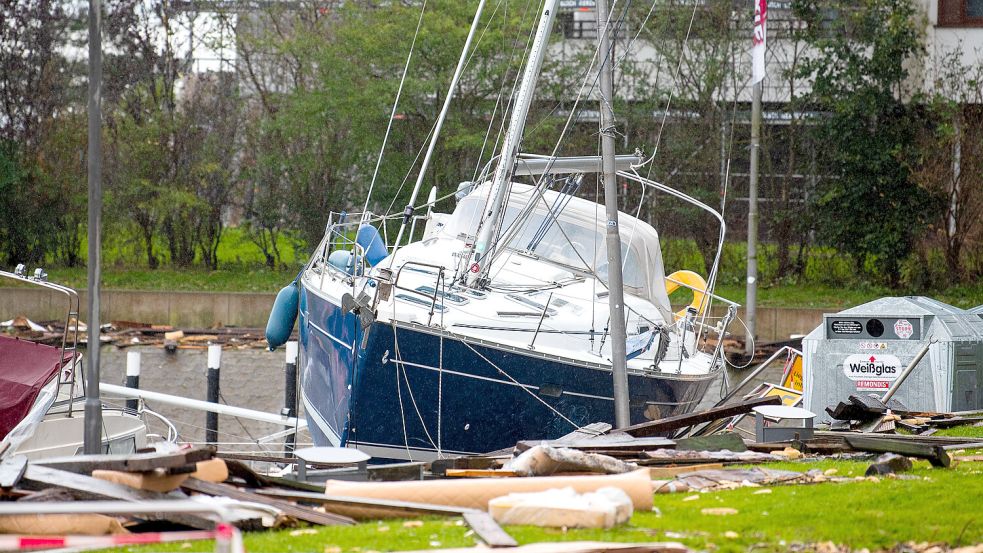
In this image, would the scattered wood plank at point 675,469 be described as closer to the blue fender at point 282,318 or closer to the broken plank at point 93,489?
the broken plank at point 93,489

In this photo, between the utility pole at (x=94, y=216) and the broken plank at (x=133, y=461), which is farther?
the utility pole at (x=94, y=216)

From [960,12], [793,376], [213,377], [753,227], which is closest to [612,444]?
[793,376]

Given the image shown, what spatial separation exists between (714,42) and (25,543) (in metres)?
26.8

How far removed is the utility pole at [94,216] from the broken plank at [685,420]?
17.2ft

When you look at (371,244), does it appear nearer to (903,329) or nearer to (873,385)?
(873,385)

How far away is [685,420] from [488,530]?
574 cm

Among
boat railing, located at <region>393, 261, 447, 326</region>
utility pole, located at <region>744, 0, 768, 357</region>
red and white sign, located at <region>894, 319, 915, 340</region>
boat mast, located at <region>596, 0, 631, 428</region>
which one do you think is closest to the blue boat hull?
boat railing, located at <region>393, 261, 447, 326</region>

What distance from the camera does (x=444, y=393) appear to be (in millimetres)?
12359

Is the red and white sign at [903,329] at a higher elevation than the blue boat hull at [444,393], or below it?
higher

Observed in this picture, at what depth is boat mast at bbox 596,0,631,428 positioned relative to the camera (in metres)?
12.1

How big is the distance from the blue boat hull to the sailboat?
0.01 metres

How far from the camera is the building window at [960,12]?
2970cm

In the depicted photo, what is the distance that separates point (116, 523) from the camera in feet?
22.1

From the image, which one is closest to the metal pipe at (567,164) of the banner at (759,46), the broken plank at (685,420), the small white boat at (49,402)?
the broken plank at (685,420)
